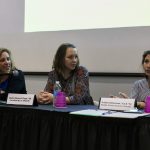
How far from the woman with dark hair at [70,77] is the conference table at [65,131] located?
461 mm

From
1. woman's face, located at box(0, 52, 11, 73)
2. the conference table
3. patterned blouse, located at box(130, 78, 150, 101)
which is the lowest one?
the conference table

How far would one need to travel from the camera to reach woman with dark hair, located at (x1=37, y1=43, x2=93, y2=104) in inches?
103

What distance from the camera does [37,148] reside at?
2.10 m

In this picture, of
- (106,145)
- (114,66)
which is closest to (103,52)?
(114,66)

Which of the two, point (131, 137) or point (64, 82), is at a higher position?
point (64, 82)

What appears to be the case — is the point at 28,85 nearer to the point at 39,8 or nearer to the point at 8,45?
the point at 8,45

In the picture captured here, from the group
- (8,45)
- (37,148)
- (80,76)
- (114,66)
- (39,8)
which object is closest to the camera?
(37,148)

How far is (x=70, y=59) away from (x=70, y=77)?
15cm

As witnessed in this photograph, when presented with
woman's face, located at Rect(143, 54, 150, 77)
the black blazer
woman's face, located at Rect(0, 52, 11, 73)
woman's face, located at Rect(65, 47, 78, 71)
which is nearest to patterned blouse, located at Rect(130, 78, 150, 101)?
woman's face, located at Rect(143, 54, 150, 77)

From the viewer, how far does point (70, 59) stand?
2.72 metres

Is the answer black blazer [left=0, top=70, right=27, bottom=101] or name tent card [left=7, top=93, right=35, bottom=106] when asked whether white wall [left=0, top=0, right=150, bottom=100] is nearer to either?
black blazer [left=0, top=70, right=27, bottom=101]

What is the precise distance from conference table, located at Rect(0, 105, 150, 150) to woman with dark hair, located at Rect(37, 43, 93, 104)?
46cm

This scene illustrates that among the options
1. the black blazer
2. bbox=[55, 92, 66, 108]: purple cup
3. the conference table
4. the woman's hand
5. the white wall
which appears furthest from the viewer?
the white wall

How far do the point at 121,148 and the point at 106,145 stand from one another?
3.4 inches
